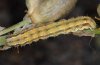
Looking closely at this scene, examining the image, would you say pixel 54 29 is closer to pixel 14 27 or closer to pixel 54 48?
pixel 14 27

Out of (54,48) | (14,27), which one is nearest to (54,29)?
(14,27)

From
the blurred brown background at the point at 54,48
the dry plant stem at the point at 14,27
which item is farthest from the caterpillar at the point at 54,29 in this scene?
the blurred brown background at the point at 54,48

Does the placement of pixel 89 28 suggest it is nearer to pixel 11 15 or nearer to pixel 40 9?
pixel 40 9

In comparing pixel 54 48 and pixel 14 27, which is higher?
pixel 14 27

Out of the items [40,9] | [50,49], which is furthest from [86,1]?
[40,9]

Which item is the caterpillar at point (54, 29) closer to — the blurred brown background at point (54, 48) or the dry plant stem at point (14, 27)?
the dry plant stem at point (14, 27)

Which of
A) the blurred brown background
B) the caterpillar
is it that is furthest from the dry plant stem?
the blurred brown background

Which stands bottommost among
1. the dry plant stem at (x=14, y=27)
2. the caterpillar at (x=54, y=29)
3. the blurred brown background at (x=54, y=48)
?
the blurred brown background at (x=54, y=48)
